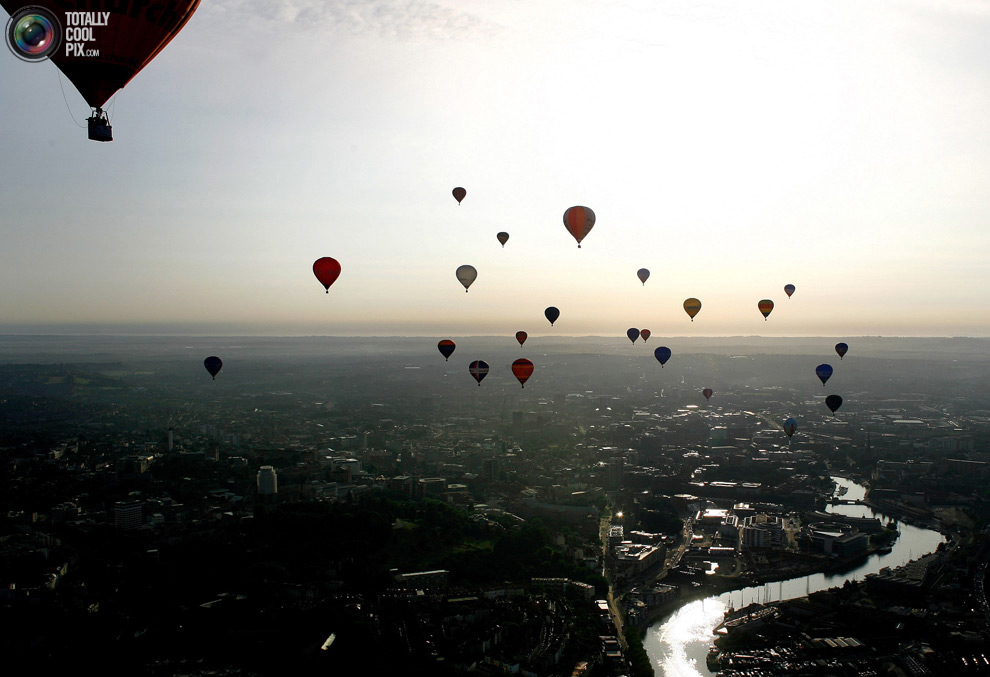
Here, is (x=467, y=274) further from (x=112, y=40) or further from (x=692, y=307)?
(x=112, y=40)

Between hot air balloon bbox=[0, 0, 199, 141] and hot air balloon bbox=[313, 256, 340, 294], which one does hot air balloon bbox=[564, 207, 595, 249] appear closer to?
hot air balloon bbox=[313, 256, 340, 294]

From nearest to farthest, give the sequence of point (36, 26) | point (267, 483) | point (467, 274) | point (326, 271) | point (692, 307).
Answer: point (36, 26) → point (326, 271) → point (467, 274) → point (692, 307) → point (267, 483)

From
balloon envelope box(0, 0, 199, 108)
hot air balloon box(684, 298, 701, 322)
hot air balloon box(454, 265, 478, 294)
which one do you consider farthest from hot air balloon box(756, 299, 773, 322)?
balloon envelope box(0, 0, 199, 108)

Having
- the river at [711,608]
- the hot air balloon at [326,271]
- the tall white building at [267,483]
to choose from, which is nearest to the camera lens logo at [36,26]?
the hot air balloon at [326,271]

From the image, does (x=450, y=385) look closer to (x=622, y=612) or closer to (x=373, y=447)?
(x=373, y=447)

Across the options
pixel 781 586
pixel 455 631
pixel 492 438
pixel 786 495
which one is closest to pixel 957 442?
pixel 786 495

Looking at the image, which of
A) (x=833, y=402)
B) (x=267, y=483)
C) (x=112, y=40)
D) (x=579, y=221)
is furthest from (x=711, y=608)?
(x=112, y=40)
